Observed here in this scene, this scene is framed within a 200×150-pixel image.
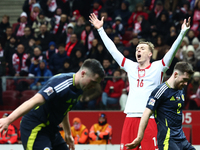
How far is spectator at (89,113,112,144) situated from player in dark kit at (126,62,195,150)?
5.45 metres

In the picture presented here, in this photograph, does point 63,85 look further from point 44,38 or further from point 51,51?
point 44,38

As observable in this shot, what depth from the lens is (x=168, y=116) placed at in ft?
16.1

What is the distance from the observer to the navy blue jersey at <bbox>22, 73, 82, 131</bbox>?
14.8ft

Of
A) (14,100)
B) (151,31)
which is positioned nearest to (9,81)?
(14,100)

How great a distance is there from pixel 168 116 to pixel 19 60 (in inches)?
365

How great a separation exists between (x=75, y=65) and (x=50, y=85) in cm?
770

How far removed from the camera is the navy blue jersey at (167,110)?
4.86 m

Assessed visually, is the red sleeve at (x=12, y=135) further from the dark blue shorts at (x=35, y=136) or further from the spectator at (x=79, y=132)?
the dark blue shorts at (x=35, y=136)

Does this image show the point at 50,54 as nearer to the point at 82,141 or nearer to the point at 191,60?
the point at 82,141

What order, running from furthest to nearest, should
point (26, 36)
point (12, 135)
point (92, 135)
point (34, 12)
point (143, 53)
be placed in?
1. point (34, 12)
2. point (26, 36)
3. point (12, 135)
4. point (92, 135)
5. point (143, 53)

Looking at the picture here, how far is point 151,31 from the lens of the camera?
13.2m

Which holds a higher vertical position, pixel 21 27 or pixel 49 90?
pixel 21 27

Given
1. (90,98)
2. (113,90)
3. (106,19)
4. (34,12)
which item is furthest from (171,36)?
(34,12)

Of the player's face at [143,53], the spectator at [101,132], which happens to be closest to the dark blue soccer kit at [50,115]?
the player's face at [143,53]
